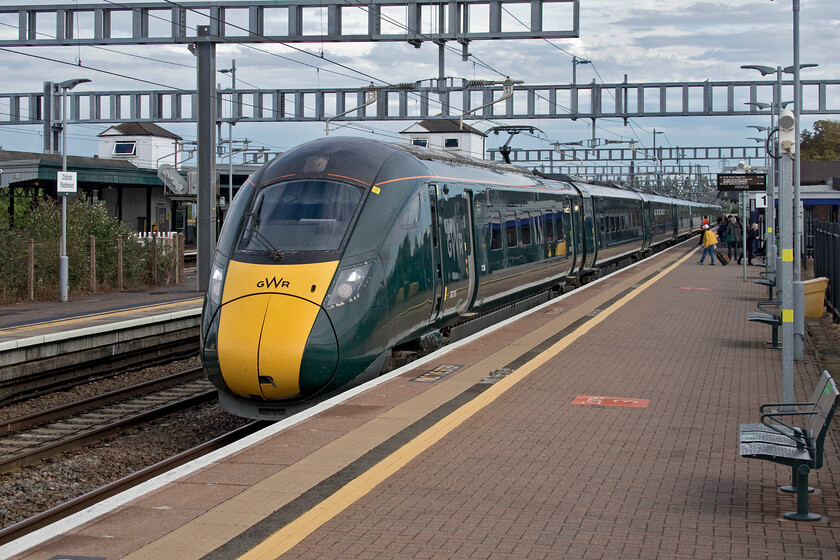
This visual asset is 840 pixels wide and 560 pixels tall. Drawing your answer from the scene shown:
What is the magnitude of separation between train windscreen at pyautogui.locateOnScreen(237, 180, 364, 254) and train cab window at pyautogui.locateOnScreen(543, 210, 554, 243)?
1058 centimetres

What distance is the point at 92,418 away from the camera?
1322 centimetres

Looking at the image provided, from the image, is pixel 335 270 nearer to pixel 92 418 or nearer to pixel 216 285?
pixel 216 285

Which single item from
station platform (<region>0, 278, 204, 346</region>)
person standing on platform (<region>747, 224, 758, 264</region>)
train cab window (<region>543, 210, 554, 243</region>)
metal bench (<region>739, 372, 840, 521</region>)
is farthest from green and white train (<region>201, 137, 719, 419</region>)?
person standing on platform (<region>747, 224, 758, 264</region>)

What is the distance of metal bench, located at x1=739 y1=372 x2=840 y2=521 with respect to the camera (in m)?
6.27

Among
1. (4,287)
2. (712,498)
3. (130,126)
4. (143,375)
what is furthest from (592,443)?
(130,126)

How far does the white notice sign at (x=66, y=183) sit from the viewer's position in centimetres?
2309

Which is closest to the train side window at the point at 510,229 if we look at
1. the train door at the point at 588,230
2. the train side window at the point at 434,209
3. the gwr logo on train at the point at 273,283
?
the train side window at the point at 434,209

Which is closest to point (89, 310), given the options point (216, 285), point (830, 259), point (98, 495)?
point (216, 285)

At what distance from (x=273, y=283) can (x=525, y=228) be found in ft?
31.9

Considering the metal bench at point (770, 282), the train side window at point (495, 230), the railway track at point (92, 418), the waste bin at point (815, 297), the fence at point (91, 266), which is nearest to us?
the railway track at point (92, 418)

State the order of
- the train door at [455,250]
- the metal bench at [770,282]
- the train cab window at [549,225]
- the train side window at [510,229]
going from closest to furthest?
the train door at [455,250]
the train side window at [510,229]
the train cab window at [549,225]
the metal bench at [770,282]

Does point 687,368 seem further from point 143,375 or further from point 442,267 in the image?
point 143,375

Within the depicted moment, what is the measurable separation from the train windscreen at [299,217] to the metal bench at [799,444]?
5.34m

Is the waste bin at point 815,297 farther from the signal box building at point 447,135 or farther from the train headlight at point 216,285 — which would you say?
the signal box building at point 447,135
